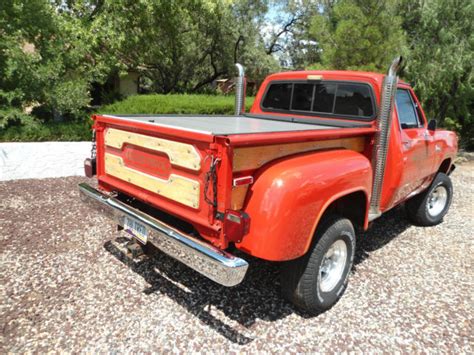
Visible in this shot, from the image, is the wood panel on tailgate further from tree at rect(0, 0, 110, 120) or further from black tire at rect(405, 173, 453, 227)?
tree at rect(0, 0, 110, 120)

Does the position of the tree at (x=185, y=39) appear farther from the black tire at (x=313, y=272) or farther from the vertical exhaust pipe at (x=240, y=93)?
the black tire at (x=313, y=272)

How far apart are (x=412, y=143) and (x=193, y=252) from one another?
115 inches

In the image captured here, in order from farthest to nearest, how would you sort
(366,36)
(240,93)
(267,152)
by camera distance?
(366,36)
(240,93)
(267,152)

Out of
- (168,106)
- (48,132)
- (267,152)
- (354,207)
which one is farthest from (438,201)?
(48,132)

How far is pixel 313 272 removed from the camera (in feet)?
9.49

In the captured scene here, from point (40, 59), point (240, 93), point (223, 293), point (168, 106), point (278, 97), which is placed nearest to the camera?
point (223, 293)

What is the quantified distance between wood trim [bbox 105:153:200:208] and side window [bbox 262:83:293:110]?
2266 mm

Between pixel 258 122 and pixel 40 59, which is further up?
pixel 40 59

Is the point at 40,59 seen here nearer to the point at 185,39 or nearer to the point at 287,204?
the point at 287,204

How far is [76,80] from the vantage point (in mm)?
8758

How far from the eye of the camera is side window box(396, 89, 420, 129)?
162 inches

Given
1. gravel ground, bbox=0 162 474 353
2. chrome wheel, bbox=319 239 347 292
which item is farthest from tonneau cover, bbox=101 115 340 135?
gravel ground, bbox=0 162 474 353

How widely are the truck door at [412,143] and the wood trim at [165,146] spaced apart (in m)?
2.44

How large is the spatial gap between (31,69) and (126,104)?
210 cm
